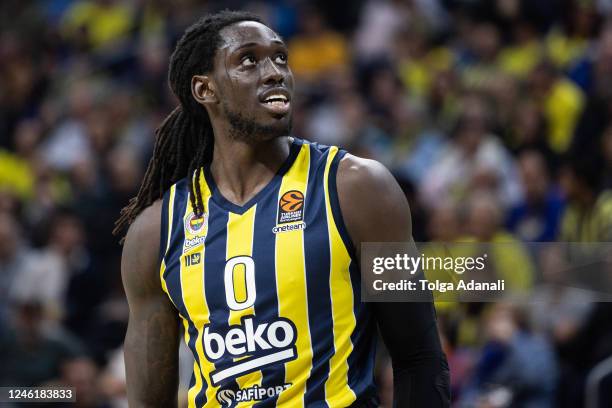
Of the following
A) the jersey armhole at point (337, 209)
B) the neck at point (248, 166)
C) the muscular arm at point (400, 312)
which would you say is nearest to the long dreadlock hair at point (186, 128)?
the neck at point (248, 166)

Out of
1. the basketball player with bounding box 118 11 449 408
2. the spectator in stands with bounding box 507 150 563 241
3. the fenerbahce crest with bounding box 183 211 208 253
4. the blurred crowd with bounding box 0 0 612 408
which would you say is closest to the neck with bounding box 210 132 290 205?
the basketball player with bounding box 118 11 449 408

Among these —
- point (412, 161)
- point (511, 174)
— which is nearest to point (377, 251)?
point (511, 174)

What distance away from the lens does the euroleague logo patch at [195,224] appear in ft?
10.6

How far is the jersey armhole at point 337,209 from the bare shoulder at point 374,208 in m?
0.01

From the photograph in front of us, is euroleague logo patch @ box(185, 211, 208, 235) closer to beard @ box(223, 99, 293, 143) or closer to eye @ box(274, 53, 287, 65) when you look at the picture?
beard @ box(223, 99, 293, 143)

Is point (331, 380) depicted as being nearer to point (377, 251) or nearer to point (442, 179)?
point (377, 251)

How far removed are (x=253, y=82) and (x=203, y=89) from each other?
0.23 m

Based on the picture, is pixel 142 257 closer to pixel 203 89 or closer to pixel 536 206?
pixel 203 89

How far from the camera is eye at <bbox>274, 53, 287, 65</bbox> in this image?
3.28 meters

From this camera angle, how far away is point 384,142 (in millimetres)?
8297

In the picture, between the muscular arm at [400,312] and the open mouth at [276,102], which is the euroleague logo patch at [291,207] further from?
the open mouth at [276,102]

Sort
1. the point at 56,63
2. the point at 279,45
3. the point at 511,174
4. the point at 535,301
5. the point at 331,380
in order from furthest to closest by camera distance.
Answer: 1. the point at 56,63
2. the point at 511,174
3. the point at 535,301
4. the point at 279,45
5. the point at 331,380

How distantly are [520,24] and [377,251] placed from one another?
560 centimetres

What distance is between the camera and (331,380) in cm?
297
